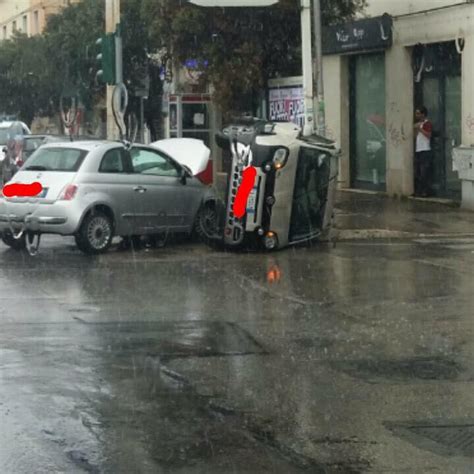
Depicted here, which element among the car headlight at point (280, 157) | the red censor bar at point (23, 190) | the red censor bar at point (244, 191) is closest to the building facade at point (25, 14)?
the red censor bar at point (23, 190)

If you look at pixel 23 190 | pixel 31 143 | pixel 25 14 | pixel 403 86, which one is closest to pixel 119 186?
pixel 23 190

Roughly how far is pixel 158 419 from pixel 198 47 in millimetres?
19188

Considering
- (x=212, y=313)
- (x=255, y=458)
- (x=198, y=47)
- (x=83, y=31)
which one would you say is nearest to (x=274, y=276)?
(x=212, y=313)

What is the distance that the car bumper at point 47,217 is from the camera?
597 inches

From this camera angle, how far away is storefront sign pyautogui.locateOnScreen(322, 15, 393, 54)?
77.5 feet

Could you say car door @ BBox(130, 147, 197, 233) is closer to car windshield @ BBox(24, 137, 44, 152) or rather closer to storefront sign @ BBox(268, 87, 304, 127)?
storefront sign @ BBox(268, 87, 304, 127)

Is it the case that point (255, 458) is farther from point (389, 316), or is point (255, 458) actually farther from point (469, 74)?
point (469, 74)

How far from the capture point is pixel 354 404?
24.3 feet

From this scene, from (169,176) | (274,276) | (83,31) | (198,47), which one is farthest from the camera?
(83,31)

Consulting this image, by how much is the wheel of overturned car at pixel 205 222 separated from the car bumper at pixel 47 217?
2414mm

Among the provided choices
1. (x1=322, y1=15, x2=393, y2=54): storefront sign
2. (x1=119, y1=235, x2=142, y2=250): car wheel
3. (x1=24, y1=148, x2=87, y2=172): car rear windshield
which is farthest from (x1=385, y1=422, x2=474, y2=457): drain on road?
(x1=322, y1=15, x2=393, y2=54): storefront sign

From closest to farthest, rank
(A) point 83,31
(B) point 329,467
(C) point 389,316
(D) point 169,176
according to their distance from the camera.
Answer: (B) point 329,467 < (C) point 389,316 < (D) point 169,176 < (A) point 83,31

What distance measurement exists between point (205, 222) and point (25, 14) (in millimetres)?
48841

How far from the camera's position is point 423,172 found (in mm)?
22875
